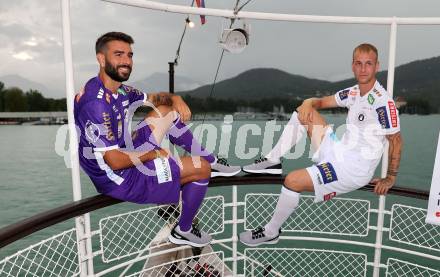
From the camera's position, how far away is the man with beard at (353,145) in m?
2.47

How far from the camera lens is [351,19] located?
2.62m

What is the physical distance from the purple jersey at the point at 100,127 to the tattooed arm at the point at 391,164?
1819 mm

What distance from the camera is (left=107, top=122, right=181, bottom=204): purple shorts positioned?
2.25 m

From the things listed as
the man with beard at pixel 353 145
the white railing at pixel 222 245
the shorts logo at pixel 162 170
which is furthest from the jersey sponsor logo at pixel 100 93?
the man with beard at pixel 353 145

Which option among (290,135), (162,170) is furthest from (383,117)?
(162,170)

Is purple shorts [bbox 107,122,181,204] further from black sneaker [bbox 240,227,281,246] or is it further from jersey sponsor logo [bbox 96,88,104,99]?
black sneaker [bbox 240,227,281,246]

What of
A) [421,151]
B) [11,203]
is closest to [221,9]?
[11,203]

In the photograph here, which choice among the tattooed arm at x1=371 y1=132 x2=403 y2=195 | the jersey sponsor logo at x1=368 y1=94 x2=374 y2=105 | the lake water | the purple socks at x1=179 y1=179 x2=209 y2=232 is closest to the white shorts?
the tattooed arm at x1=371 y1=132 x2=403 y2=195

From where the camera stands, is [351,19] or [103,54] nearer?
[103,54]

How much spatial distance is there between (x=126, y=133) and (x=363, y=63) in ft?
5.76

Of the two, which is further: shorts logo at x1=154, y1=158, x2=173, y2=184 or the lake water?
the lake water

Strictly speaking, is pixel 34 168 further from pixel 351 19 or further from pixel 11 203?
pixel 351 19

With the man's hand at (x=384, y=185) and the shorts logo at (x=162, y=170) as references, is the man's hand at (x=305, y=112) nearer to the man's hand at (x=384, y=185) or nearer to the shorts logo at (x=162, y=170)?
the man's hand at (x=384, y=185)

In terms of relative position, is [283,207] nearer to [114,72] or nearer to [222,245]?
[114,72]
